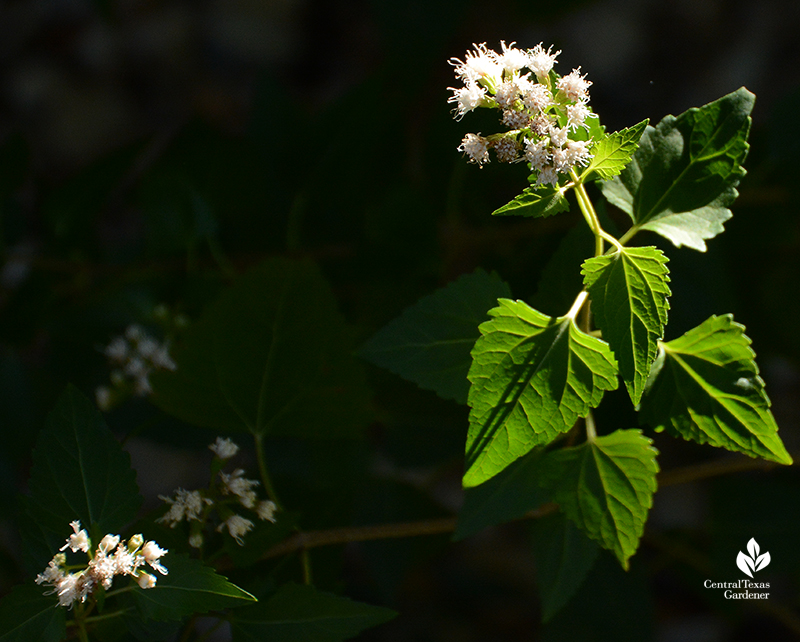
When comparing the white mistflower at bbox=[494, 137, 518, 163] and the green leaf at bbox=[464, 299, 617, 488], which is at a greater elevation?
the white mistflower at bbox=[494, 137, 518, 163]

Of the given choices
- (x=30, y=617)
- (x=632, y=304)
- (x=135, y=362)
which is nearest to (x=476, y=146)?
(x=632, y=304)

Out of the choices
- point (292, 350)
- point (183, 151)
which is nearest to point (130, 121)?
point (183, 151)

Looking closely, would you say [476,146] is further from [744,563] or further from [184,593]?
[744,563]

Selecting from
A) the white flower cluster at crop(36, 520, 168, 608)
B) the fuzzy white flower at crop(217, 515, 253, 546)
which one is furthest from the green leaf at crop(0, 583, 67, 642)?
the fuzzy white flower at crop(217, 515, 253, 546)

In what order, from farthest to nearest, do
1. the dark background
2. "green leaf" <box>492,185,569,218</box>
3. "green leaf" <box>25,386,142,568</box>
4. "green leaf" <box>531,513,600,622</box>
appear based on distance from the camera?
the dark background → "green leaf" <box>531,513,600,622</box> → "green leaf" <box>25,386,142,568</box> → "green leaf" <box>492,185,569,218</box>

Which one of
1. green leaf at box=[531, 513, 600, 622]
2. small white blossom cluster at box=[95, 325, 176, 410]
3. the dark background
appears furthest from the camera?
the dark background

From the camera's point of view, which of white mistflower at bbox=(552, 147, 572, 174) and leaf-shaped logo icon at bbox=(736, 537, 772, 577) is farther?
leaf-shaped logo icon at bbox=(736, 537, 772, 577)

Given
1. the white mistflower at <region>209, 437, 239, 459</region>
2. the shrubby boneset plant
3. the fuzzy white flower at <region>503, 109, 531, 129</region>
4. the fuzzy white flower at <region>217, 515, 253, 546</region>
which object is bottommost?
the fuzzy white flower at <region>217, 515, 253, 546</region>

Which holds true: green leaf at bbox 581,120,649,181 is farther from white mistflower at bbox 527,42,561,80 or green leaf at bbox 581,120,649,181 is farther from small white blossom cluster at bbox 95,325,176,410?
small white blossom cluster at bbox 95,325,176,410
